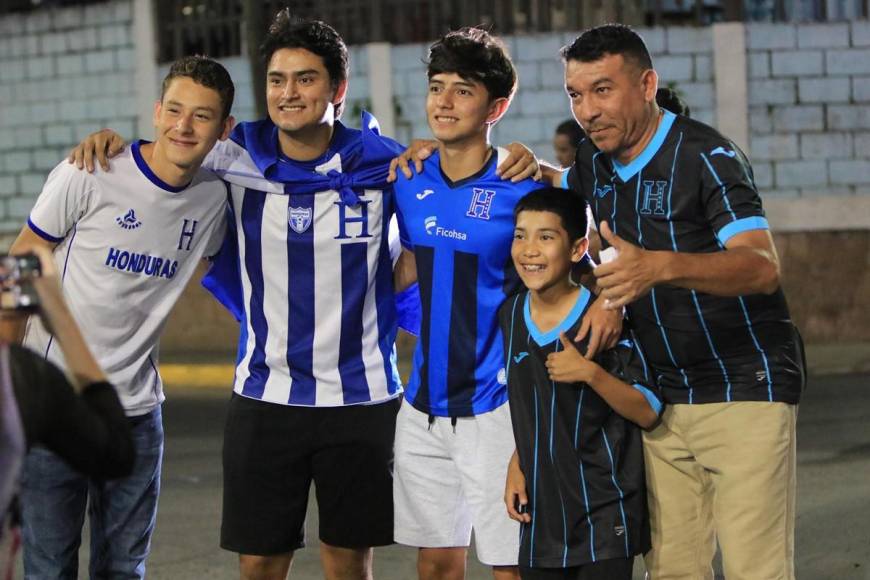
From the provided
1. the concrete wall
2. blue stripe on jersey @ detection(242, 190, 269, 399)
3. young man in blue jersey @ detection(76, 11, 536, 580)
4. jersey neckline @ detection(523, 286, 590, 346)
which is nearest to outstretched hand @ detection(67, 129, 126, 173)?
young man in blue jersey @ detection(76, 11, 536, 580)

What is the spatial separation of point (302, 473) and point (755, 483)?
1637mm

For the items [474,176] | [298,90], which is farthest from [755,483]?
[298,90]

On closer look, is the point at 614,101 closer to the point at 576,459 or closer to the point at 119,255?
the point at 576,459

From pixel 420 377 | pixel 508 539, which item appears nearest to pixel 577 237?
pixel 420 377

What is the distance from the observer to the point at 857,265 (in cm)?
1305

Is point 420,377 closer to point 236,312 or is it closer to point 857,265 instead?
point 236,312

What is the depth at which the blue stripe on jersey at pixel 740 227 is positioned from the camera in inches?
164

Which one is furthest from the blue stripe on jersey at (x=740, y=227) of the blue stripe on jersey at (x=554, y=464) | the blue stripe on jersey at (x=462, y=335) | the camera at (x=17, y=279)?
the camera at (x=17, y=279)

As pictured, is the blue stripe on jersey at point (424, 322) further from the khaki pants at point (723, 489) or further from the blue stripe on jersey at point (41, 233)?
the blue stripe on jersey at point (41, 233)

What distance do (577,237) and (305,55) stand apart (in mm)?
1227

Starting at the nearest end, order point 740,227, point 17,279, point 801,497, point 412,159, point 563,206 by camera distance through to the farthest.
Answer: point 17,279, point 740,227, point 563,206, point 412,159, point 801,497

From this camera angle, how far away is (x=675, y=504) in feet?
14.9

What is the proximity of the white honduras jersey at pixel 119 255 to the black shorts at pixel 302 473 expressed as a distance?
1.36ft

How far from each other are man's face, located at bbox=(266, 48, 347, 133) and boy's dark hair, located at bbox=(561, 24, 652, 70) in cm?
95
